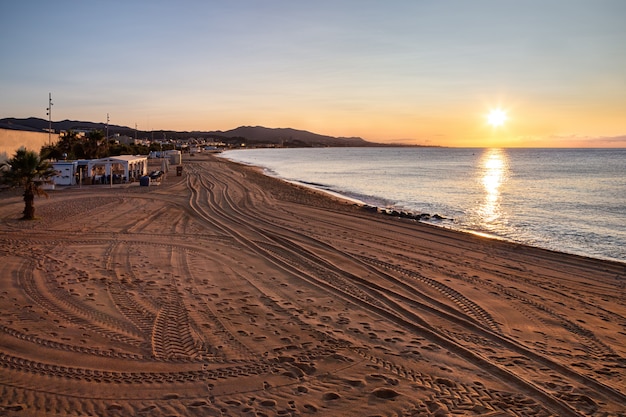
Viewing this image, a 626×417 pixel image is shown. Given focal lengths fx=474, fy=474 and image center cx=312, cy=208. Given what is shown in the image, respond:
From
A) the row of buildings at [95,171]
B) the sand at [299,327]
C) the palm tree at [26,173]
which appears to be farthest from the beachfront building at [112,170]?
the sand at [299,327]

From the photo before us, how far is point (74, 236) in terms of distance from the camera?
13.3 m

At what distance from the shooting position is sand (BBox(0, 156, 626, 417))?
511cm

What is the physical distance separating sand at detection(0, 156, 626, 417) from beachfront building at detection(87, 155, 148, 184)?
50.5 feet

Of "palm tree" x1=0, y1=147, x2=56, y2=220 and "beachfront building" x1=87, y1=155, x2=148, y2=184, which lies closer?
"palm tree" x1=0, y1=147, x2=56, y2=220

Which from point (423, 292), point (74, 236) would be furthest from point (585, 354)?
point (74, 236)

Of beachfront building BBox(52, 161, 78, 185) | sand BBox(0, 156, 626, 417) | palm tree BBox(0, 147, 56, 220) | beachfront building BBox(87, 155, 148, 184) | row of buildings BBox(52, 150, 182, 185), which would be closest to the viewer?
sand BBox(0, 156, 626, 417)

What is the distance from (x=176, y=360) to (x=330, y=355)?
194 cm

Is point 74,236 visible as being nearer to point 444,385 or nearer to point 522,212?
point 444,385

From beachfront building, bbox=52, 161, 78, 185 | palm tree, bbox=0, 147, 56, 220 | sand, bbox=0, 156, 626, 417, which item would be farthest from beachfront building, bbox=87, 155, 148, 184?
sand, bbox=0, 156, 626, 417

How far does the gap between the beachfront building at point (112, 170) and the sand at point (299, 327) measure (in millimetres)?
15392

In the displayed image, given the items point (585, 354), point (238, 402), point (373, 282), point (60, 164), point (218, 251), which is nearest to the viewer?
point (238, 402)

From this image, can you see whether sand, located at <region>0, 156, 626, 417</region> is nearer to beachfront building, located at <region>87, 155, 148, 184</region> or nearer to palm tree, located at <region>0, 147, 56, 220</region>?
palm tree, located at <region>0, 147, 56, 220</region>

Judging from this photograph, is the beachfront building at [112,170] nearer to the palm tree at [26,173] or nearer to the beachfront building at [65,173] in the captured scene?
the beachfront building at [65,173]

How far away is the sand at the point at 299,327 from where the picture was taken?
16.8ft
